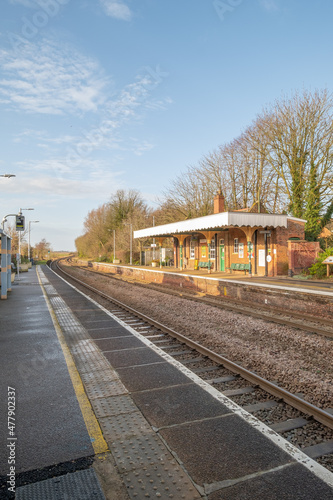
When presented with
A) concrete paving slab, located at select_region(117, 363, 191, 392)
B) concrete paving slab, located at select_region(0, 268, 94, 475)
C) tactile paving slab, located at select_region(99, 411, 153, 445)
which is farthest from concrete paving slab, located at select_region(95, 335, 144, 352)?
tactile paving slab, located at select_region(99, 411, 153, 445)

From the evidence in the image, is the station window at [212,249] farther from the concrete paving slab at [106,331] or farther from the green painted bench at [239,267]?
the concrete paving slab at [106,331]

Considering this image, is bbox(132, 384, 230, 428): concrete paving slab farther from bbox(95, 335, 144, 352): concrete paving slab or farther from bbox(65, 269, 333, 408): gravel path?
bbox(95, 335, 144, 352): concrete paving slab

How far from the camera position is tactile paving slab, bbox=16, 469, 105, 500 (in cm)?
276

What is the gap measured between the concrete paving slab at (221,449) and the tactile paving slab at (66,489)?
2.80 feet

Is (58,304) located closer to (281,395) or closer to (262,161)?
(281,395)

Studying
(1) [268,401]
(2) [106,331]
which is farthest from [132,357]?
(1) [268,401]

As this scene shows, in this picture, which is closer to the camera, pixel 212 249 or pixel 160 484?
pixel 160 484

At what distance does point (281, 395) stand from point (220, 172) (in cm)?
3443

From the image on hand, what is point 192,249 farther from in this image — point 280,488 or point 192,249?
point 280,488

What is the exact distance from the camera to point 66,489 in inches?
112

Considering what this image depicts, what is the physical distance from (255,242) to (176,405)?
827 inches

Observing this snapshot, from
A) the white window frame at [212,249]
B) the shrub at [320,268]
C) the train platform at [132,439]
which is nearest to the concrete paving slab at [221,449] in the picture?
the train platform at [132,439]

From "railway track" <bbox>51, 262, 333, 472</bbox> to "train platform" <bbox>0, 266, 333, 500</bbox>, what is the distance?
0.69 feet

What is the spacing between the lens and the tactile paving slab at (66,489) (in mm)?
2758
